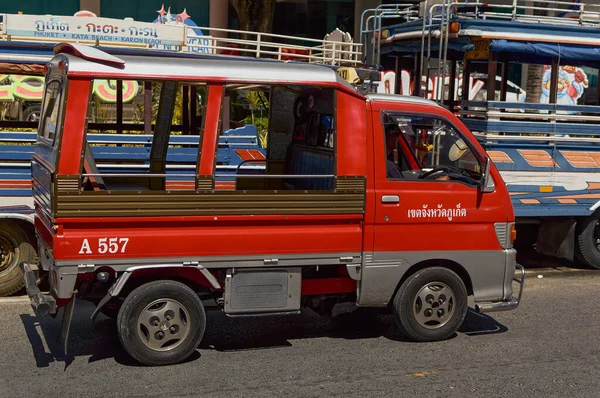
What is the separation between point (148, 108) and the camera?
10.2 meters

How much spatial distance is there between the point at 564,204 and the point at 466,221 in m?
3.95

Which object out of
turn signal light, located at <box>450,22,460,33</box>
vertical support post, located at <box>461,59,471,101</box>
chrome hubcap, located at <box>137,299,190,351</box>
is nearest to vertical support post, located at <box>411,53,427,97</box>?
vertical support post, located at <box>461,59,471,101</box>

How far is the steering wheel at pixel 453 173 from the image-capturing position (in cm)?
775

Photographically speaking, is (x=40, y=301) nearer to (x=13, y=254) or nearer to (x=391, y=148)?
(x=13, y=254)

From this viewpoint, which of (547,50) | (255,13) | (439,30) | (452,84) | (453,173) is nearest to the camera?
(453,173)

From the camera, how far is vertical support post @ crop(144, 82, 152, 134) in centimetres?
1005

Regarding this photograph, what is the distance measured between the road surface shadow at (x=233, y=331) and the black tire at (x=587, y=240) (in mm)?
3146

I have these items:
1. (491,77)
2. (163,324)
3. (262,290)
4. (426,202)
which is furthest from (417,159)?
(491,77)

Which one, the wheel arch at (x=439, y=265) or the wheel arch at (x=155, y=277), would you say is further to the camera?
the wheel arch at (x=439, y=265)

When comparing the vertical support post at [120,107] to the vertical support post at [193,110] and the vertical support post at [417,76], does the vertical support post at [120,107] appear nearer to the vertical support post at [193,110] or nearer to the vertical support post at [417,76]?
the vertical support post at [193,110]

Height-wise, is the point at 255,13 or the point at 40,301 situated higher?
the point at 255,13

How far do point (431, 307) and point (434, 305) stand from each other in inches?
1.3

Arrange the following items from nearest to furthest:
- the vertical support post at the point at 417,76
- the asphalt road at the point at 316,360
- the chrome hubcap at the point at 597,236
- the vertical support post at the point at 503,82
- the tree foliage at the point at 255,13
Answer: the asphalt road at the point at 316,360, the chrome hubcap at the point at 597,236, the vertical support post at the point at 503,82, the vertical support post at the point at 417,76, the tree foliage at the point at 255,13

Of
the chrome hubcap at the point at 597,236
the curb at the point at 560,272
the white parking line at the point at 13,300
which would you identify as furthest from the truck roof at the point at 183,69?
the chrome hubcap at the point at 597,236
